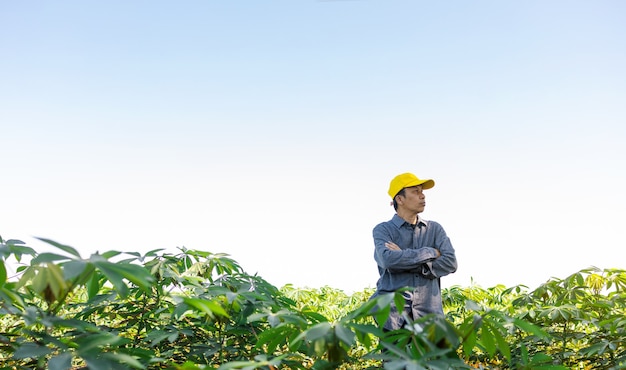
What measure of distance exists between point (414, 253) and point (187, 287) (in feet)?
4.73

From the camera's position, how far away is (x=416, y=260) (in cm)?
336

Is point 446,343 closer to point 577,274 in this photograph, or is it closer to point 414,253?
point 414,253

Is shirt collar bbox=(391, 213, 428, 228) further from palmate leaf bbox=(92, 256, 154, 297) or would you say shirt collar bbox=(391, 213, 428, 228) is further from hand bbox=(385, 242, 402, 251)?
palmate leaf bbox=(92, 256, 154, 297)

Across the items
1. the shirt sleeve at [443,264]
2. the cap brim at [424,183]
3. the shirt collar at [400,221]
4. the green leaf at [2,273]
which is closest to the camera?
the green leaf at [2,273]

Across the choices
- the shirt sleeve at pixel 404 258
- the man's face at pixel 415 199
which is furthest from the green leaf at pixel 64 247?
the man's face at pixel 415 199

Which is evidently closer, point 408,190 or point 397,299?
point 397,299

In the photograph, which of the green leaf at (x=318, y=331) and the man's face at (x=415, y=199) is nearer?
the green leaf at (x=318, y=331)

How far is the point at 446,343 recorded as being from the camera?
1604 mm

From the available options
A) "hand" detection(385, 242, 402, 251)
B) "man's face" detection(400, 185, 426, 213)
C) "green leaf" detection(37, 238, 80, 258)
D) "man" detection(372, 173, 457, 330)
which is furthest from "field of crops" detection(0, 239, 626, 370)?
"man's face" detection(400, 185, 426, 213)

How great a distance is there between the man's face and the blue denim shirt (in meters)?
0.12

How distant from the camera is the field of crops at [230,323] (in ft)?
4.94

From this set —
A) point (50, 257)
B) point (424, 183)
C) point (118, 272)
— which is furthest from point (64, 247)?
point (424, 183)

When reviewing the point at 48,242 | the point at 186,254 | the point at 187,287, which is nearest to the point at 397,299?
the point at 48,242

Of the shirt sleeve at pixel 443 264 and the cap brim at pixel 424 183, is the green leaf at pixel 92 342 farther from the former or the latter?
the cap brim at pixel 424 183
